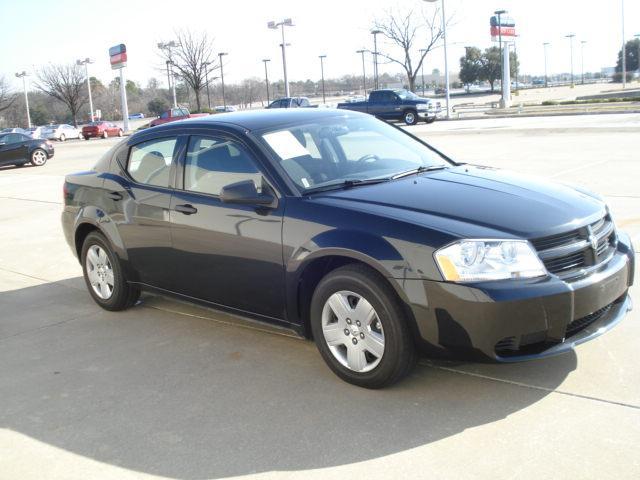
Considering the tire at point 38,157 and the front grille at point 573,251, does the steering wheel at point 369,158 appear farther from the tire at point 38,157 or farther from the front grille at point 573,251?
the tire at point 38,157

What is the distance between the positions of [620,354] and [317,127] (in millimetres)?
2498

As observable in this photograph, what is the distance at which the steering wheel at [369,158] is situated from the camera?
4832 mm

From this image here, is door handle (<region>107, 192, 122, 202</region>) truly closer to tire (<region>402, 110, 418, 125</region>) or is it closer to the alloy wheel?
the alloy wheel

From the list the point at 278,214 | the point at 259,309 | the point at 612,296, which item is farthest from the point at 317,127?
the point at 612,296

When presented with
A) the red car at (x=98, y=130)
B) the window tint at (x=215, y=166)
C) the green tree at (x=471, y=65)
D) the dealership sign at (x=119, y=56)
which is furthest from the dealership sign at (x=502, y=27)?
the window tint at (x=215, y=166)

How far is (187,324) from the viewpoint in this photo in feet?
18.4

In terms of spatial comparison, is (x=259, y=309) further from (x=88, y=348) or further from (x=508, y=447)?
(x=508, y=447)

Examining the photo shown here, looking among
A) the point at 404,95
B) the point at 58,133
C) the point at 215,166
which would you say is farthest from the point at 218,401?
the point at 58,133

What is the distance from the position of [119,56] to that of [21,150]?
34.9 m

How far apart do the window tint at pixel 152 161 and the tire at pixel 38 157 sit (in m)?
21.9

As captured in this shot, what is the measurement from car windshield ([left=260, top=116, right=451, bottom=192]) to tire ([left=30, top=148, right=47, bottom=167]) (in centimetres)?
2306

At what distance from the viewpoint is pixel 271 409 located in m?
3.91

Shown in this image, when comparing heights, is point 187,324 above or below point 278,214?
below

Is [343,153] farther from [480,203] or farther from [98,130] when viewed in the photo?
[98,130]
